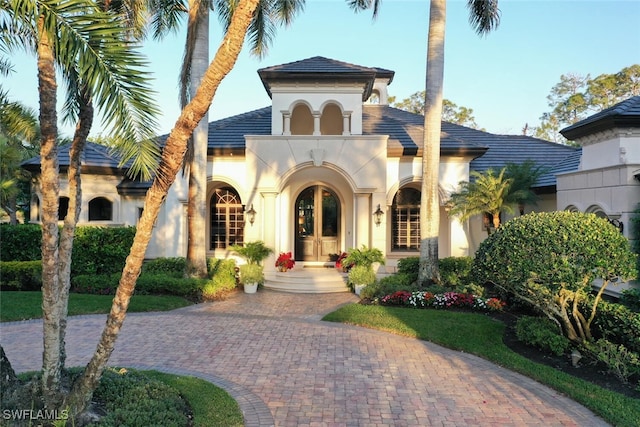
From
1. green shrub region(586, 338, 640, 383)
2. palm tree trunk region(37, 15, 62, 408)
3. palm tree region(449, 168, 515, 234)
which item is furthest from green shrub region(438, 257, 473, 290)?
palm tree trunk region(37, 15, 62, 408)

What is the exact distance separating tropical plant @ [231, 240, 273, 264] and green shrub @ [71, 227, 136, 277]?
380 cm

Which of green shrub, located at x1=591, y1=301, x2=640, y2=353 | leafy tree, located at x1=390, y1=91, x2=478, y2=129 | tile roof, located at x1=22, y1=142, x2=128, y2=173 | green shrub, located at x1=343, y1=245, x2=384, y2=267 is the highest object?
leafy tree, located at x1=390, y1=91, x2=478, y2=129

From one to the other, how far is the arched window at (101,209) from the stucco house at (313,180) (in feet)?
0.14

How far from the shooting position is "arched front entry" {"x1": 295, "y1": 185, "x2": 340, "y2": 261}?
17.4 meters

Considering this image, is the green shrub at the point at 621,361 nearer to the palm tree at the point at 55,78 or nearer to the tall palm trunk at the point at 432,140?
the tall palm trunk at the point at 432,140

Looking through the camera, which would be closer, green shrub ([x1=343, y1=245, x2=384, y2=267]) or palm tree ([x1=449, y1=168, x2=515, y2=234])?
palm tree ([x1=449, y1=168, x2=515, y2=234])

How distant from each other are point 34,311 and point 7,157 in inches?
321

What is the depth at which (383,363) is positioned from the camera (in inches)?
296

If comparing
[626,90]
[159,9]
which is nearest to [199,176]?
[159,9]

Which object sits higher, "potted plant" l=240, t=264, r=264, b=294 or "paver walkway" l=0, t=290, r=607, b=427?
"potted plant" l=240, t=264, r=264, b=294

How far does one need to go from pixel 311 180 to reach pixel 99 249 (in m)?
8.03

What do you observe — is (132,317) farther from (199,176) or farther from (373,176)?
(373,176)

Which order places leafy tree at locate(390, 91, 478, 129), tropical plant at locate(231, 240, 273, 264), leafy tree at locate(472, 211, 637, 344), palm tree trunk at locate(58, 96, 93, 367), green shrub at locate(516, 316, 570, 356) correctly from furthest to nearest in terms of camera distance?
1. leafy tree at locate(390, 91, 478, 129)
2. tropical plant at locate(231, 240, 273, 264)
3. green shrub at locate(516, 316, 570, 356)
4. leafy tree at locate(472, 211, 637, 344)
5. palm tree trunk at locate(58, 96, 93, 367)

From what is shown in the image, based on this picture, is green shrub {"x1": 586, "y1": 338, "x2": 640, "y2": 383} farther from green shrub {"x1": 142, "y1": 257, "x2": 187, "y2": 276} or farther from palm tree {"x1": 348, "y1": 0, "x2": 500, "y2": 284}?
green shrub {"x1": 142, "y1": 257, "x2": 187, "y2": 276}
